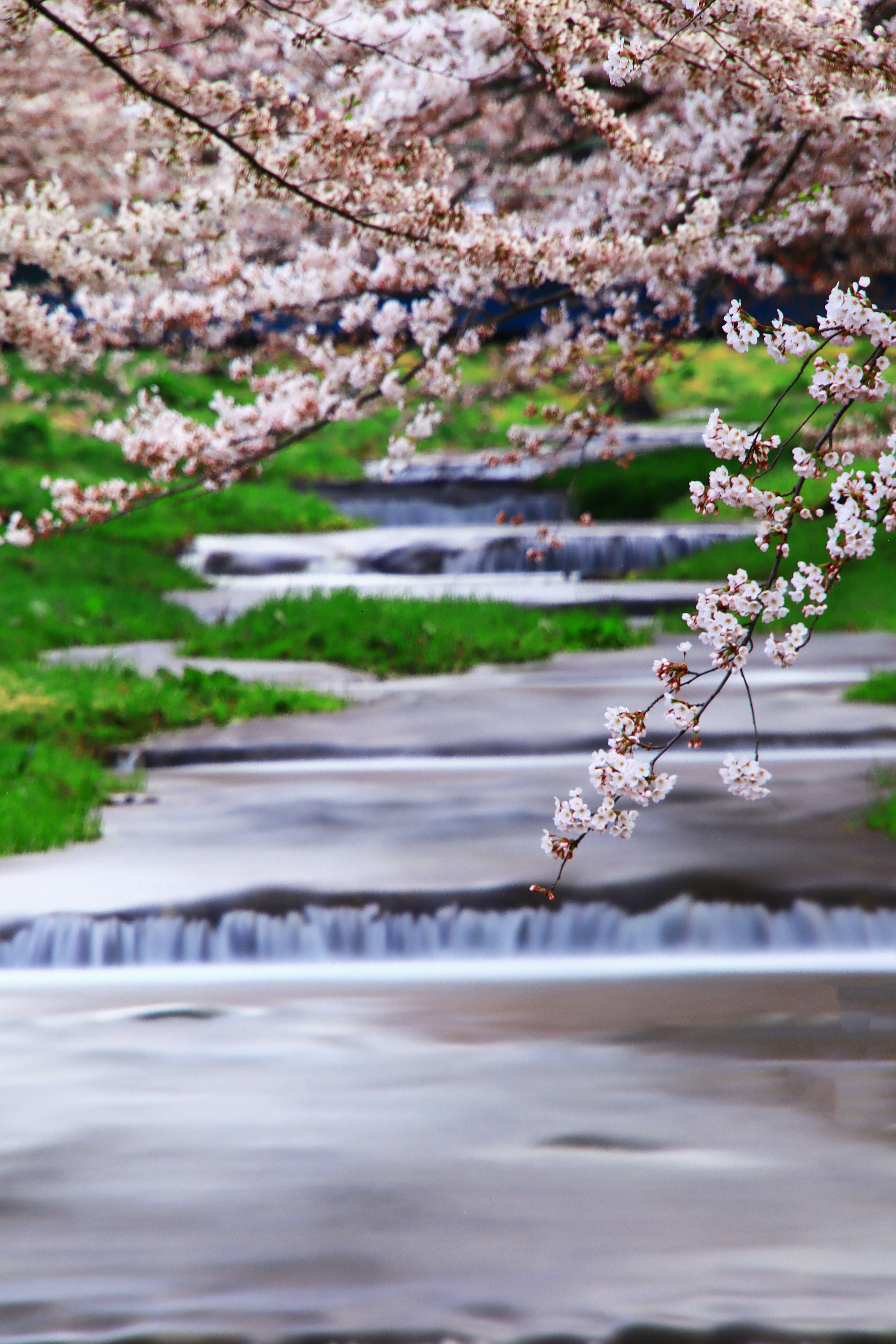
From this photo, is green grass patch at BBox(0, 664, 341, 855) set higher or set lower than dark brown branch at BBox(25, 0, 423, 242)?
lower

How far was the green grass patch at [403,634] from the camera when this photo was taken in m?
10.7

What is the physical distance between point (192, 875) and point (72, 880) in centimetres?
51

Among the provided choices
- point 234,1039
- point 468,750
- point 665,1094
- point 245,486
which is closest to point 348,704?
point 468,750

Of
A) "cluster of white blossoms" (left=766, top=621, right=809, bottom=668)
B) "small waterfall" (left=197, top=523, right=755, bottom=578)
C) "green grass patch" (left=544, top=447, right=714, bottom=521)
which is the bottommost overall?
"cluster of white blossoms" (left=766, top=621, right=809, bottom=668)

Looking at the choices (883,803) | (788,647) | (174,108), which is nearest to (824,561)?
(883,803)

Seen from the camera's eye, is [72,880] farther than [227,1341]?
Yes

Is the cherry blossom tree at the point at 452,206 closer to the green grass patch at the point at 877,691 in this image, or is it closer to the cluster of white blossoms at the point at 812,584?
the cluster of white blossoms at the point at 812,584

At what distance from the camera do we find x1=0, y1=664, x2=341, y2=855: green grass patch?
6.62m

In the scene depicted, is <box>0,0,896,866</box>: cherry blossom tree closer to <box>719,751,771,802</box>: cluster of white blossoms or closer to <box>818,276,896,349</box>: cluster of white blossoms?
<box>719,751,771,802</box>: cluster of white blossoms

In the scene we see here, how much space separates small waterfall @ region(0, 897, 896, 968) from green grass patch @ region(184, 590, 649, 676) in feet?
16.2

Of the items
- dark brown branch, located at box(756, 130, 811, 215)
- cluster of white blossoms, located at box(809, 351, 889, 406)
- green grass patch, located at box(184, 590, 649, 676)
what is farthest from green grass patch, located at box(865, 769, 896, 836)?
green grass patch, located at box(184, 590, 649, 676)

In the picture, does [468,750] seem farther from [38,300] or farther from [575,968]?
[38,300]

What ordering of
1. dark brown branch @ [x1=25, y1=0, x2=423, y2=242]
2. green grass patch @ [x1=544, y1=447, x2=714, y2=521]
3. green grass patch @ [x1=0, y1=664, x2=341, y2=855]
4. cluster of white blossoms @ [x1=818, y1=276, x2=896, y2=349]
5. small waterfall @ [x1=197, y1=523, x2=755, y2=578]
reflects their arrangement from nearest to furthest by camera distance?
cluster of white blossoms @ [x1=818, y1=276, x2=896, y2=349] < dark brown branch @ [x1=25, y1=0, x2=423, y2=242] < green grass patch @ [x1=0, y1=664, x2=341, y2=855] < small waterfall @ [x1=197, y1=523, x2=755, y2=578] < green grass patch @ [x1=544, y1=447, x2=714, y2=521]

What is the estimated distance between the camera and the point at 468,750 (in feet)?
26.4
